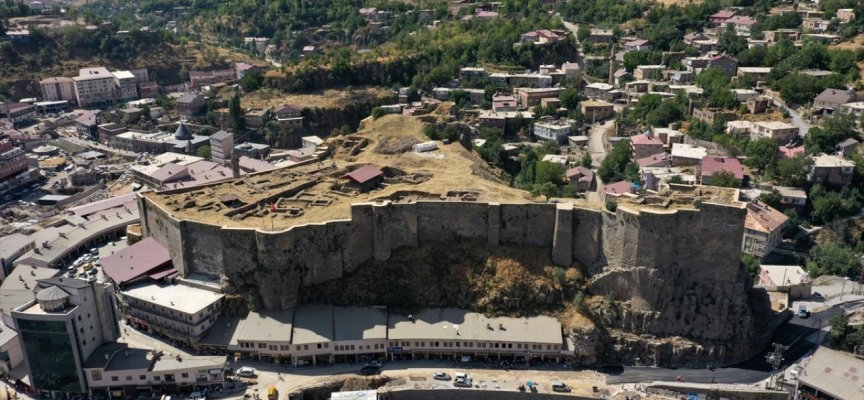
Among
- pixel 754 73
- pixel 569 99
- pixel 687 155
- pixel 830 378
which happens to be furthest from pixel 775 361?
pixel 754 73

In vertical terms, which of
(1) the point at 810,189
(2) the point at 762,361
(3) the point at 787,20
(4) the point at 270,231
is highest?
(3) the point at 787,20

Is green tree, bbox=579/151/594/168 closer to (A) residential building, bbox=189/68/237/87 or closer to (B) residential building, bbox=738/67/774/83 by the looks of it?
(B) residential building, bbox=738/67/774/83

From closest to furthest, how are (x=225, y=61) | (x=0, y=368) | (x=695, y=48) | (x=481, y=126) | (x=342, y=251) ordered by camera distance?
(x=0, y=368) → (x=342, y=251) → (x=481, y=126) → (x=695, y=48) → (x=225, y=61)

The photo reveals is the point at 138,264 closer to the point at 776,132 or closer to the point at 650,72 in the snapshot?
the point at 776,132

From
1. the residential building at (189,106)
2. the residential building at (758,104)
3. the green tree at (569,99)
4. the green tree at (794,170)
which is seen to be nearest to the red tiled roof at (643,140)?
the green tree at (794,170)

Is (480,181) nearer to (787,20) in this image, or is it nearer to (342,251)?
(342,251)

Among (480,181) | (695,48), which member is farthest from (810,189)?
(695,48)
